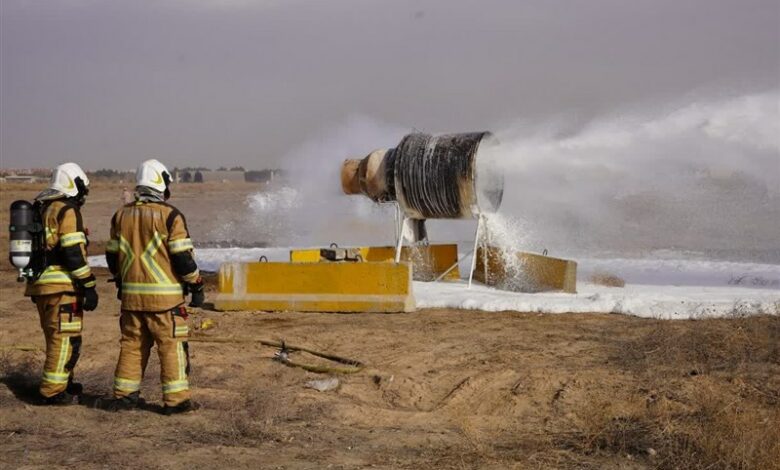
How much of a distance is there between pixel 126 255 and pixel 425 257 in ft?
27.3

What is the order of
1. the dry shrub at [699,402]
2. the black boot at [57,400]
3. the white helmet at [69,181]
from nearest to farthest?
the dry shrub at [699,402], the black boot at [57,400], the white helmet at [69,181]

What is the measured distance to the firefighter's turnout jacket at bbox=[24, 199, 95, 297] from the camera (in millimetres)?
6793

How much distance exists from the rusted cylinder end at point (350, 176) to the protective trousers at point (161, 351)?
24.0ft

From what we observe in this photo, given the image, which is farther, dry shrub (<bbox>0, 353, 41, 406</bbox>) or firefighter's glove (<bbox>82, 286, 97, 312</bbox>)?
dry shrub (<bbox>0, 353, 41, 406</bbox>)

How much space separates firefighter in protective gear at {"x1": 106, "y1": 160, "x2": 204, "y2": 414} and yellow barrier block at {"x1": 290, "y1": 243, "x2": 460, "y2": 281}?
748 cm

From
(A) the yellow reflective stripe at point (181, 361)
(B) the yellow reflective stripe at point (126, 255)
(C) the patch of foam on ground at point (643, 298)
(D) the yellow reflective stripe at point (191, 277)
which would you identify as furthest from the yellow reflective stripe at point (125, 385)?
(C) the patch of foam on ground at point (643, 298)

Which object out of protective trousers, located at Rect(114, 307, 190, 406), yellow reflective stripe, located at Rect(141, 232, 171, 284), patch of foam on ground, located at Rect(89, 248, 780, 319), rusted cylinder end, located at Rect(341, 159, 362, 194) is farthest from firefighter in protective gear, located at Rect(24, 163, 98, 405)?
rusted cylinder end, located at Rect(341, 159, 362, 194)

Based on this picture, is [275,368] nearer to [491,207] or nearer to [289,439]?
[289,439]

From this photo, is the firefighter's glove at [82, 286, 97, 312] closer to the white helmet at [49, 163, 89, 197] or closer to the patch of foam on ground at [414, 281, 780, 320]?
the white helmet at [49, 163, 89, 197]

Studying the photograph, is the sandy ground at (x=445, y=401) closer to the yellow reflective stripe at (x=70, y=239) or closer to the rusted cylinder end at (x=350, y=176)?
the yellow reflective stripe at (x=70, y=239)

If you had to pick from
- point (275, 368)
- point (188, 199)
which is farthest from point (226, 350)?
point (188, 199)

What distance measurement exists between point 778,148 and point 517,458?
33.8 feet

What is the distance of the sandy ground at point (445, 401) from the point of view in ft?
17.5

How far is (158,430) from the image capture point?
6.10 m
